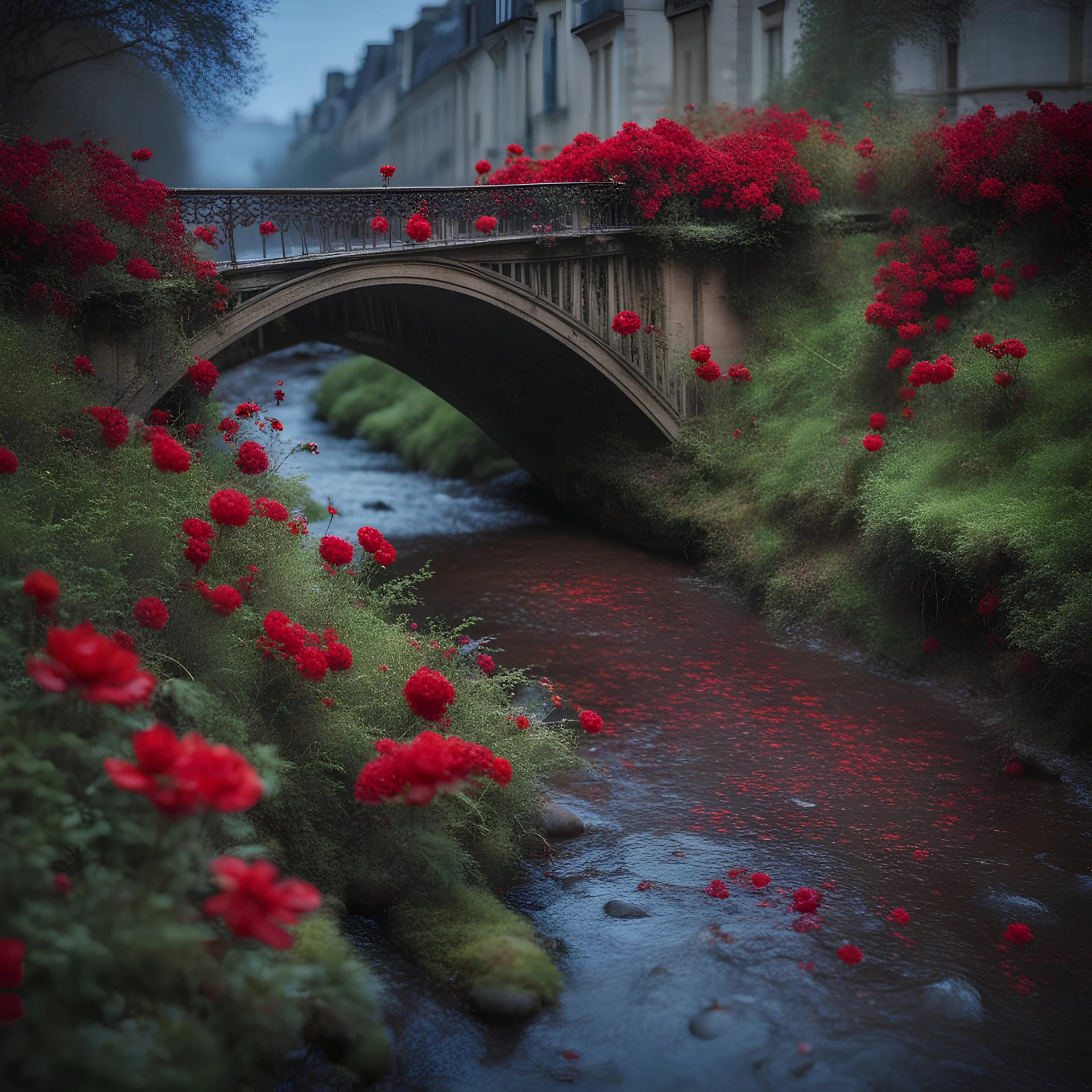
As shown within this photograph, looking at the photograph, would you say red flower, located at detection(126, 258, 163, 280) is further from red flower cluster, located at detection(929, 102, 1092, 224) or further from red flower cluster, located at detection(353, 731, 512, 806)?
Answer: red flower cluster, located at detection(929, 102, 1092, 224)

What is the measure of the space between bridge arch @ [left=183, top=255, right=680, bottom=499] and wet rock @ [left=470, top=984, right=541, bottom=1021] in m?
10.2

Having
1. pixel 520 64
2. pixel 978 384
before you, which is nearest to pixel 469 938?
pixel 978 384

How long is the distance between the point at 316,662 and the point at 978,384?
32.6 ft

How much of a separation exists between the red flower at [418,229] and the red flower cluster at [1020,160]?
8425 mm

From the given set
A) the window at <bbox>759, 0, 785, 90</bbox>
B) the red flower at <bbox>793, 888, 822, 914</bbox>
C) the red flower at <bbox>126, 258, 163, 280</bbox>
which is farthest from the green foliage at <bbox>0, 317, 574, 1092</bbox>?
the window at <bbox>759, 0, 785, 90</bbox>

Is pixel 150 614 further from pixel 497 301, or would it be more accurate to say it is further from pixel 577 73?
pixel 577 73

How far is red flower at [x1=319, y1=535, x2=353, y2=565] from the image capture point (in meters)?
7.63

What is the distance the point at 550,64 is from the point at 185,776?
23005 mm

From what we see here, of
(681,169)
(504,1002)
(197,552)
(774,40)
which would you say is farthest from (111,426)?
(774,40)

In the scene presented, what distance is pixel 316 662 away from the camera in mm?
6895

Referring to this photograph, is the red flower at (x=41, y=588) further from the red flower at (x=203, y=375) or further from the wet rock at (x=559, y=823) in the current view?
the red flower at (x=203, y=375)

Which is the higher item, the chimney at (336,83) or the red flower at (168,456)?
the chimney at (336,83)

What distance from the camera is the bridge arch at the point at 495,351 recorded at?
1622 centimetres

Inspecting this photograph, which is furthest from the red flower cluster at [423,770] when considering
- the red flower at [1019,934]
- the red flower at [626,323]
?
the red flower at [626,323]
